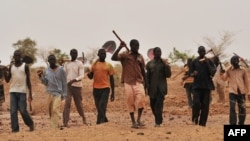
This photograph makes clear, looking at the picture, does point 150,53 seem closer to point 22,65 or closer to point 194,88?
point 194,88

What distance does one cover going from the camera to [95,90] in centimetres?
1281

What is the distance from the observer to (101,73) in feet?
41.9

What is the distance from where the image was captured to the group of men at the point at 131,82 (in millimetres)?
11875

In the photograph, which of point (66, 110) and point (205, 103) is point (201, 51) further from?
point (66, 110)

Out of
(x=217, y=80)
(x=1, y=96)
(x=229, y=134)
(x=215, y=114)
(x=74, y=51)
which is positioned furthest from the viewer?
(x=217, y=80)

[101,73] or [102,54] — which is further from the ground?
[102,54]

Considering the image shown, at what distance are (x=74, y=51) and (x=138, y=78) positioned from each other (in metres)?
2.15

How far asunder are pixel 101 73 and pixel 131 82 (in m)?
1.08

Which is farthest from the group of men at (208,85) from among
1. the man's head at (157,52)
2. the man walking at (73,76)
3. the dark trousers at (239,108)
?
the man walking at (73,76)

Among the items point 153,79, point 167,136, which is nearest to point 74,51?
point 153,79

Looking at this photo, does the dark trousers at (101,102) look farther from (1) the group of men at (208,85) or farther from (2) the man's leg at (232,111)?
(2) the man's leg at (232,111)

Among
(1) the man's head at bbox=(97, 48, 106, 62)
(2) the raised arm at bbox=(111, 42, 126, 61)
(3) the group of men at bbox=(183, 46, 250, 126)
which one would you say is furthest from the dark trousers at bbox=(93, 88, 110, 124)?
(3) the group of men at bbox=(183, 46, 250, 126)

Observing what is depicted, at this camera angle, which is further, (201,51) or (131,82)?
(201,51)

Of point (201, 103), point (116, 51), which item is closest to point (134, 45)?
point (116, 51)
